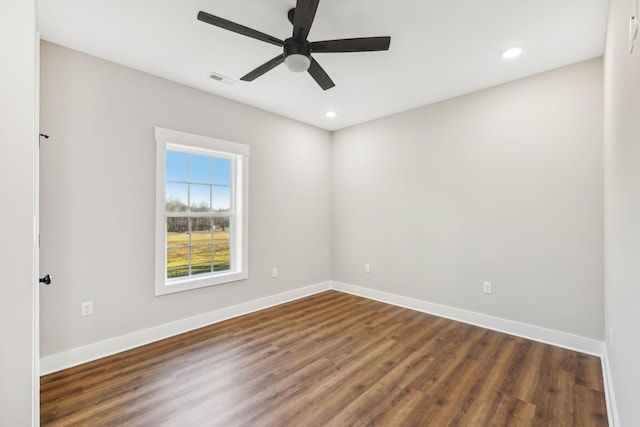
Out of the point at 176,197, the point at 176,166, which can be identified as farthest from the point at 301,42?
the point at 176,197

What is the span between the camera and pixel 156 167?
289 centimetres

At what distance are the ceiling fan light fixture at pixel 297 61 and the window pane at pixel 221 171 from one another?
186 cm

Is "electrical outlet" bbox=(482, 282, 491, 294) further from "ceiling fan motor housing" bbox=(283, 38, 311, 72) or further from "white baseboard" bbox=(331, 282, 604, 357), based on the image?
"ceiling fan motor housing" bbox=(283, 38, 311, 72)

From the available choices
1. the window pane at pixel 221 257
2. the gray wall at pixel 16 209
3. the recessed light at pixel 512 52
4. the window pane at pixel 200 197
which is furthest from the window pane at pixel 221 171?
the recessed light at pixel 512 52

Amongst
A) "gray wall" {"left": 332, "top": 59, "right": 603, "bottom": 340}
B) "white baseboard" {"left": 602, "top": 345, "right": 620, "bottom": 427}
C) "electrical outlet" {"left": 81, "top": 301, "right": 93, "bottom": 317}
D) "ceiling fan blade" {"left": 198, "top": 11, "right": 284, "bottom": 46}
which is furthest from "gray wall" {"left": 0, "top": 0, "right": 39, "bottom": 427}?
"gray wall" {"left": 332, "top": 59, "right": 603, "bottom": 340}

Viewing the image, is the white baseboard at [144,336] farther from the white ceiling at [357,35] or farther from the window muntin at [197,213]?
the white ceiling at [357,35]

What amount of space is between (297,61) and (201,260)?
2.47 meters

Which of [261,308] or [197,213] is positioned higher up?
[197,213]

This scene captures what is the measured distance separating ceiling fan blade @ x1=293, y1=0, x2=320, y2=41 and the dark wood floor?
7.97ft

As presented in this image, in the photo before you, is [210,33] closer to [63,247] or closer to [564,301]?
[63,247]

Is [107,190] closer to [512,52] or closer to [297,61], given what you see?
[297,61]

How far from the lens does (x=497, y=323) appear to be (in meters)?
3.12

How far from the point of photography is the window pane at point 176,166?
3.12m

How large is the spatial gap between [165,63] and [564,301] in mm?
4415
